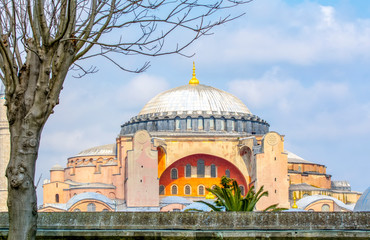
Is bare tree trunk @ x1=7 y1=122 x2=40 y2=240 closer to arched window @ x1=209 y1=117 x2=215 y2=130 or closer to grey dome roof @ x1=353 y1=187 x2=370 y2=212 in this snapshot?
grey dome roof @ x1=353 y1=187 x2=370 y2=212

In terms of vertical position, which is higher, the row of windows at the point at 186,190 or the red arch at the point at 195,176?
the red arch at the point at 195,176

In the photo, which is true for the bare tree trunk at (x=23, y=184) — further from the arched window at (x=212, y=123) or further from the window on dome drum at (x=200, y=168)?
the arched window at (x=212, y=123)

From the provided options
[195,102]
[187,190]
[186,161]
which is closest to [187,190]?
[187,190]

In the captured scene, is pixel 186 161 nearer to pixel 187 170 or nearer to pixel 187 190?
pixel 187 170

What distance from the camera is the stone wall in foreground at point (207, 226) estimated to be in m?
11.2

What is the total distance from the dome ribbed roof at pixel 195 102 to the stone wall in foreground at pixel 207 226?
152ft

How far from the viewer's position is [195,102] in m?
59.4

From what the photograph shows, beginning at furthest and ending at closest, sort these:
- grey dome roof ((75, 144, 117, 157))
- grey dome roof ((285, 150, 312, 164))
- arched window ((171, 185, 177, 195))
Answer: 1. grey dome roof ((75, 144, 117, 157))
2. grey dome roof ((285, 150, 312, 164))
3. arched window ((171, 185, 177, 195))

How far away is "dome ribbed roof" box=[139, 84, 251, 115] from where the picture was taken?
2318 inches

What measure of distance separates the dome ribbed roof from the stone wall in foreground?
4643 cm

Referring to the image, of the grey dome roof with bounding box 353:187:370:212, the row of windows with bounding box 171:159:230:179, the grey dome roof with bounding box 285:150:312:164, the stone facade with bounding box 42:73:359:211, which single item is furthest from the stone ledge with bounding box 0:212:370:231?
the grey dome roof with bounding box 285:150:312:164

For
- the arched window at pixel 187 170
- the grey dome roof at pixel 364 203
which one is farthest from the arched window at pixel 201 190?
the grey dome roof at pixel 364 203

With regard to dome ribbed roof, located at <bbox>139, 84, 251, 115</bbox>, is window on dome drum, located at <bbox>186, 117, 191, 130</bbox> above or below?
below

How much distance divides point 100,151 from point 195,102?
38.6 ft
